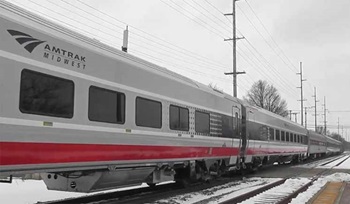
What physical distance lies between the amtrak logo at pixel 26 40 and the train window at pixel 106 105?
1531 millimetres

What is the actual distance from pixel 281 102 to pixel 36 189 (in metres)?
79.0

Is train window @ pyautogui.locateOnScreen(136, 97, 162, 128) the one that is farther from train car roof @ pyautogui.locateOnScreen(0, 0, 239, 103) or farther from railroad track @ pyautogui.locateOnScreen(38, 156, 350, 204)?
railroad track @ pyautogui.locateOnScreen(38, 156, 350, 204)

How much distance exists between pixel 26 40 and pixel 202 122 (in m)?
7.41

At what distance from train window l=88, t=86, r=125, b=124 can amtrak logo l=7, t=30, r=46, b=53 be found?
153cm

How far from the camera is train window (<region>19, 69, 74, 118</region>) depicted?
253 inches

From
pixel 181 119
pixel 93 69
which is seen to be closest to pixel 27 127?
pixel 93 69

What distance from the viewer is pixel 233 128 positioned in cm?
1587

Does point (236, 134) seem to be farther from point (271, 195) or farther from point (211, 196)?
point (211, 196)

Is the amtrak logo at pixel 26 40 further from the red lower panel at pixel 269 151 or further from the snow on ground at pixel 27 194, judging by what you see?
the red lower panel at pixel 269 151

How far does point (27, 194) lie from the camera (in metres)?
11.3

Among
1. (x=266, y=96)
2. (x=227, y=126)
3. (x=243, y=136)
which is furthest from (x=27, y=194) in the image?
(x=266, y=96)

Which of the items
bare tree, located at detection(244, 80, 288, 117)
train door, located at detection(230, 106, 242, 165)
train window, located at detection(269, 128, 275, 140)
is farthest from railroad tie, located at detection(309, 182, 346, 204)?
bare tree, located at detection(244, 80, 288, 117)

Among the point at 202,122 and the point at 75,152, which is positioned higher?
the point at 202,122

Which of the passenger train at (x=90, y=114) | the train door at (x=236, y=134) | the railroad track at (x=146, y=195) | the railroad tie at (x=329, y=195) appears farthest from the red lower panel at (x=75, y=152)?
the train door at (x=236, y=134)
